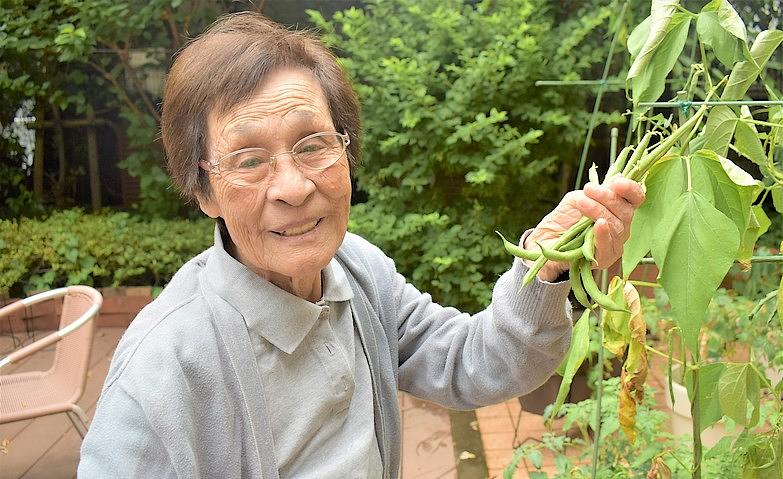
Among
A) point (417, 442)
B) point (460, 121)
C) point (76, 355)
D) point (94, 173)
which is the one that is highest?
point (460, 121)

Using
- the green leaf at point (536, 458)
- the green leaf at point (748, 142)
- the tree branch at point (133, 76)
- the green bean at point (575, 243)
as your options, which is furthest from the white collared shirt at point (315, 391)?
the tree branch at point (133, 76)

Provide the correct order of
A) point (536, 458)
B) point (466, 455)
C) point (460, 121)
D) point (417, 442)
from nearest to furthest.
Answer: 1. point (536, 458)
2. point (466, 455)
3. point (417, 442)
4. point (460, 121)

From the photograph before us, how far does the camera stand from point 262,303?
1.13 m

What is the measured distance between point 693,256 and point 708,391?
0.52m

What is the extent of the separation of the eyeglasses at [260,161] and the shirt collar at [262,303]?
0.15 metres

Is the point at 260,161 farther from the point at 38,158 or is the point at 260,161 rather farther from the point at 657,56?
the point at 38,158

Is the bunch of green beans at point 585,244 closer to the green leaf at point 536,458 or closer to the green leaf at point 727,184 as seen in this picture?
the green leaf at point 727,184

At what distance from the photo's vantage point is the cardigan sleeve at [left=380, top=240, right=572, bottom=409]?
1.12m

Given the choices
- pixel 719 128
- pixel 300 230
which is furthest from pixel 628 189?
pixel 300 230

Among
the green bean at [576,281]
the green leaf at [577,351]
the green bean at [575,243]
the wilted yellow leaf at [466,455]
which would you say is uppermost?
the green bean at [575,243]

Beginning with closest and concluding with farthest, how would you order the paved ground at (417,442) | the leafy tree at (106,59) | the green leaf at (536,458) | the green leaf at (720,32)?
the green leaf at (720,32) < the green leaf at (536,458) < the paved ground at (417,442) < the leafy tree at (106,59)

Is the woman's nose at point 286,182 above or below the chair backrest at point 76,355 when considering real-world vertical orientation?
above

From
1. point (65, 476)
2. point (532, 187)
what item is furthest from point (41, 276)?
point (532, 187)

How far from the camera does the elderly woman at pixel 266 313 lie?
3.29ft
